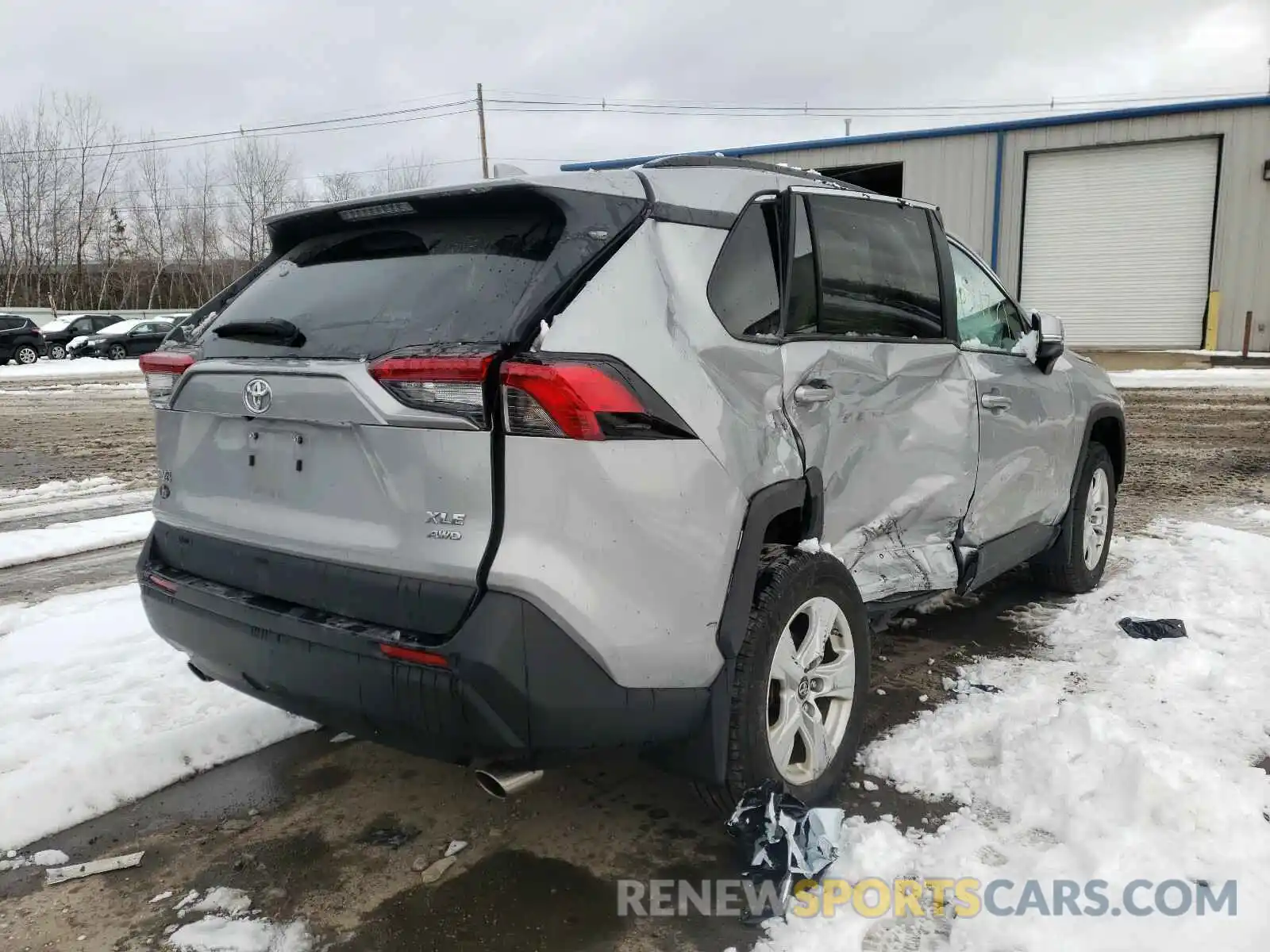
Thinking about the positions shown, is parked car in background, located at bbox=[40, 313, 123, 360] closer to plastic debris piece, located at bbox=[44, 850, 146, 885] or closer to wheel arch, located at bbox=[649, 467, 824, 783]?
plastic debris piece, located at bbox=[44, 850, 146, 885]

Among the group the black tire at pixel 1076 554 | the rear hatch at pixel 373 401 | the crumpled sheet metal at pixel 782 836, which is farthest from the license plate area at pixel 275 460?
the black tire at pixel 1076 554

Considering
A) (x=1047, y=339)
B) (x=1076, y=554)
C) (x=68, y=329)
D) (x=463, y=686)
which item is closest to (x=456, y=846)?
(x=463, y=686)

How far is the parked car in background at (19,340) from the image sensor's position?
29391mm

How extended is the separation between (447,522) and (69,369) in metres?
30.1

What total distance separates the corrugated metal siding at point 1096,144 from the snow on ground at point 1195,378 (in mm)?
2203

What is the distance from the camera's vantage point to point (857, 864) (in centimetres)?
264

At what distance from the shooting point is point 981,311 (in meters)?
4.26

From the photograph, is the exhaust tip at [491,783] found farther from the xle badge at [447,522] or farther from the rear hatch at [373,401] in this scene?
the xle badge at [447,522]

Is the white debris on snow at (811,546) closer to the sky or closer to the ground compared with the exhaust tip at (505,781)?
closer to the sky

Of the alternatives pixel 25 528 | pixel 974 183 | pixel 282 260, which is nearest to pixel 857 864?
pixel 282 260

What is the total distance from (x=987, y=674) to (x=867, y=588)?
3.65 ft

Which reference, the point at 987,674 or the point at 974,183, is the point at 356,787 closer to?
the point at 987,674

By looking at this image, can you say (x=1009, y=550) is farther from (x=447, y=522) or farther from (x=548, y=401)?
→ (x=447, y=522)

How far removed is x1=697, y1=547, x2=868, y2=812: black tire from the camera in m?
2.57
